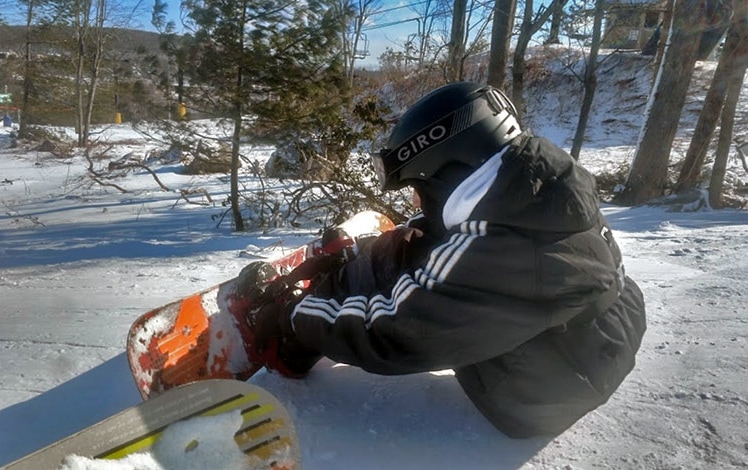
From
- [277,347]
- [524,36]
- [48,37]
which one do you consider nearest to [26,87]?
[48,37]

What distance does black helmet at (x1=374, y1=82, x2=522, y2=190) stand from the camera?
1.51 m

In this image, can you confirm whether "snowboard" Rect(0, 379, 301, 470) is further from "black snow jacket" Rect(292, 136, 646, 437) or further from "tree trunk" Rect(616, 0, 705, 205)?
"tree trunk" Rect(616, 0, 705, 205)

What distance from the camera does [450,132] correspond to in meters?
1.54

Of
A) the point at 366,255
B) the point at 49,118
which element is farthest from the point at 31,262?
the point at 49,118

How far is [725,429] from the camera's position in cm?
145

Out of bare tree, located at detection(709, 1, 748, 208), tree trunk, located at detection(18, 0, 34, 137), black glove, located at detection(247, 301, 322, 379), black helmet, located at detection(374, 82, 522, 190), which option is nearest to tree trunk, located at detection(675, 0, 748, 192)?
bare tree, located at detection(709, 1, 748, 208)

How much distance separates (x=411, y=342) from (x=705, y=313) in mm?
1769

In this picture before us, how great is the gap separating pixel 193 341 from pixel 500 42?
562cm

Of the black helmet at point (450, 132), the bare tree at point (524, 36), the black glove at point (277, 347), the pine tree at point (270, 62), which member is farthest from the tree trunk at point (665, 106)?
the black glove at point (277, 347)

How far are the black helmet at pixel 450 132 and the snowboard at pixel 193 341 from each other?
0.73 metres

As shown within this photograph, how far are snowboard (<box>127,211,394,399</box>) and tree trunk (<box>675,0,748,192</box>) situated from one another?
291 inches

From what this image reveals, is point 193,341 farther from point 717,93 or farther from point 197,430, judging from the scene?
point 717,93

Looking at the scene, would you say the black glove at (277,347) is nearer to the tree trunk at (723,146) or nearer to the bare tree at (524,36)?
the bare tree at (524,36)

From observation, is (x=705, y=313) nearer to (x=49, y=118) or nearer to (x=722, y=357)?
(x=722, y=357)
